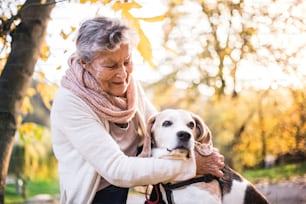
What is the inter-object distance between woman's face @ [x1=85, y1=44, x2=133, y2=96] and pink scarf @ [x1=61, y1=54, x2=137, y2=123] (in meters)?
0.02

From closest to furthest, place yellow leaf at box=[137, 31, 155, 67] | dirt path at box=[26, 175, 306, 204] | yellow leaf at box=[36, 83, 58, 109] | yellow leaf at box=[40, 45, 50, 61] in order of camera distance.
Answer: yellow leaf at box=[137, 31, 155, 67], yellow leaf at box=[40, 45, 50, 61], yellow leaf at box=[36, 83, 58, 109], dirt path at box=[26, 175, 306, 204]

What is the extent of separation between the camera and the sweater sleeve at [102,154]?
1.72 meters

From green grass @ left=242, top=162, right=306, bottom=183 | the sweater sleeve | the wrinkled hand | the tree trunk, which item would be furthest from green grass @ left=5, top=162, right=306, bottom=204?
the sweater sleeve

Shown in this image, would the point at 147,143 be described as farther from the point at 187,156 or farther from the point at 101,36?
the point at 101,36

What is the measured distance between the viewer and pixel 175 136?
5.85ft

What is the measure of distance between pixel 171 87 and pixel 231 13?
1.18 metres

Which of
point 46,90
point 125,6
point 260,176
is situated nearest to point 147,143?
point 125,6

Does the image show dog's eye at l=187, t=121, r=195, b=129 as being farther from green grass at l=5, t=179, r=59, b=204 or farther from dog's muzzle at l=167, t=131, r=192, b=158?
green grass at l=5, t=179, r=59, b=204

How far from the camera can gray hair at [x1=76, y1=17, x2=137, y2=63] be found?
5.88ft

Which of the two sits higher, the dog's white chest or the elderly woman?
the elderly woman

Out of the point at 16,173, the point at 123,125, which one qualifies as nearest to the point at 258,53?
the point at 16,173

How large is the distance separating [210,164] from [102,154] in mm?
398

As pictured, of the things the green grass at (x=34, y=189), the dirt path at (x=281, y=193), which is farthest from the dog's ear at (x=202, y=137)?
the green grass at (x=34, y=189)

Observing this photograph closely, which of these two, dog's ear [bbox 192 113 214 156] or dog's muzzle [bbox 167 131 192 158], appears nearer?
dog's muzzle [bbox 167 131 192 158]
